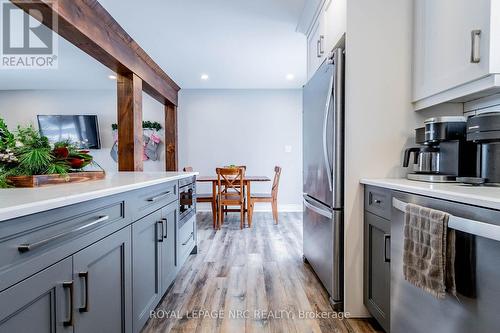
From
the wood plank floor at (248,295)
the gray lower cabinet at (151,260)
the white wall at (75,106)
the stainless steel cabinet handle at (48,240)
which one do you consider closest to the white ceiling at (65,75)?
the white wall at (75,106)

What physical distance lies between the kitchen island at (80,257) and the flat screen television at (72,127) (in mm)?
4509

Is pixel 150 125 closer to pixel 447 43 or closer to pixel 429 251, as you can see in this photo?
pixel 447 43

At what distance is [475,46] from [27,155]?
2.10 meters

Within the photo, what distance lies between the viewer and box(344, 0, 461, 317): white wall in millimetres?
1775

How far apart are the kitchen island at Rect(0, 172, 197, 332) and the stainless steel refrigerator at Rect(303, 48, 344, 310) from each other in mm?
1119

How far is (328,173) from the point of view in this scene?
1.91 meters

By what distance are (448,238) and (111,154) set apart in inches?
230

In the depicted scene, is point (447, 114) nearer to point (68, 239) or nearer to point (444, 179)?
point (444, 179)

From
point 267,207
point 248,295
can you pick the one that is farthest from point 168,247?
point 267,207

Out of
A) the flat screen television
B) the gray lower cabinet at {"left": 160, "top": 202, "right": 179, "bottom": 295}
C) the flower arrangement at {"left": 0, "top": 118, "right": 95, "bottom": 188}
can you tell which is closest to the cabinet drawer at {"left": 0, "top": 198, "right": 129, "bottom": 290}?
the flower arrangement at {"left": 0, "top": 118, "right": 95, "bottom": 188}

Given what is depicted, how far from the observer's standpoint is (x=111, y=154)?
5660 millimetres

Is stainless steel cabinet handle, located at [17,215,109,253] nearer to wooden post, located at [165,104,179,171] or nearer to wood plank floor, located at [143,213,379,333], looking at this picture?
wood plank floor, located at [143,213,379,333]

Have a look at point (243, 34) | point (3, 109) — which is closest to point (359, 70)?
point (243, 34)

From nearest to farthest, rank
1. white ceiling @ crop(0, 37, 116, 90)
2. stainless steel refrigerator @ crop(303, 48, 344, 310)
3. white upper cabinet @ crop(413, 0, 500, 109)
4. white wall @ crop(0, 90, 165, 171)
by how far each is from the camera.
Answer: white upper cabinet @ crop(413, 0, 500, 109) → stainless steel refrigerator @ crop(303, 48, 344, 310) → white ceiling @ crop(0, 37, 116, 90) → white wall @ crop(0, 90, 165, 171)
